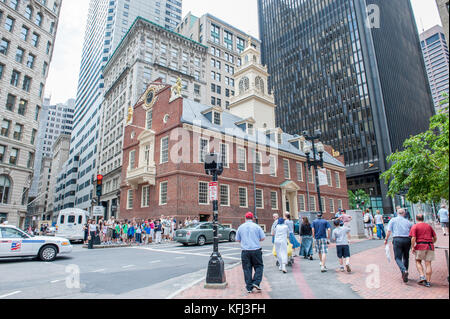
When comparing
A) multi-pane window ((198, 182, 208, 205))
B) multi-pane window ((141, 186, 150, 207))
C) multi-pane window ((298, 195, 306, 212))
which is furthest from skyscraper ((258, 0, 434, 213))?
multi-pane window ((141, 186, 150, 207))

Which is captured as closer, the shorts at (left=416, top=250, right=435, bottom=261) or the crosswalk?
the shorts at (left=416, top=250, right=435, bottom=261)

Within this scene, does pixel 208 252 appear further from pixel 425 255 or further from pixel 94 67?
pixel 94 67

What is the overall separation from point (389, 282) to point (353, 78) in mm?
81656

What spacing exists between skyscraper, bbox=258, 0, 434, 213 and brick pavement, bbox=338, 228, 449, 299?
215 feet

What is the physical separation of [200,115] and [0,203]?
2481 centimetres

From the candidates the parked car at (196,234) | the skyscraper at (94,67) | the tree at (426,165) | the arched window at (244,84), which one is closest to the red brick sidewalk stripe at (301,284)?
the tree at (426,165)

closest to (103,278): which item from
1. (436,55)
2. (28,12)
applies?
(28,12)

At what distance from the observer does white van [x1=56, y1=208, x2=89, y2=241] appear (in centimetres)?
2525

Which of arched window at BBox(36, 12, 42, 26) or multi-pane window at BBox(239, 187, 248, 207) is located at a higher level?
arched window at BBox(36, 12, 42, 26)

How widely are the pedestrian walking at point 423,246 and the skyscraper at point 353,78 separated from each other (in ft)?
223

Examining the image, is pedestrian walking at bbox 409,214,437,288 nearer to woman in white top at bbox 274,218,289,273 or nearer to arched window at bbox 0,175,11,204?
woman in white top at bbox 274,218,289,273

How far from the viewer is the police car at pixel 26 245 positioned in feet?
38.7

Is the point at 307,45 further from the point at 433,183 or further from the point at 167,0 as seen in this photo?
the point at 433,183

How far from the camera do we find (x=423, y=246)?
6910mm
